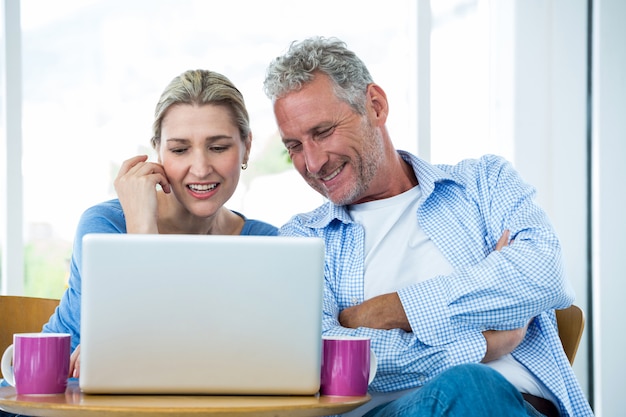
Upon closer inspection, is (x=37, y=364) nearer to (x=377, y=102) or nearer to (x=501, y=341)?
(x=501, y=341)

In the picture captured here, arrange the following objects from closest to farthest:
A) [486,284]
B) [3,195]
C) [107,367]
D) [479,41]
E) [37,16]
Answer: [107,367], [486,284], [3,195], [37,16], [479,41]

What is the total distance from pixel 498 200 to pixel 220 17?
187 cm

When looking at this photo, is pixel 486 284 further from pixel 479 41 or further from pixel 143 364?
pixel 479 41

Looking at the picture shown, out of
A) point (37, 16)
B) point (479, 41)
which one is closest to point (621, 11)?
point (479, 41)

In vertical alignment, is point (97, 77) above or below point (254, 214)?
above

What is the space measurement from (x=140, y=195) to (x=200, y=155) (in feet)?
0.62

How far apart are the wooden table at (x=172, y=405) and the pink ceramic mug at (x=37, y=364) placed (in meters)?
0.02

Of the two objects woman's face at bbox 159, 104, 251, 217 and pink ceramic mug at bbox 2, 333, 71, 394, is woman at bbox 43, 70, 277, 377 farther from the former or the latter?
pink ceramic mug at bbox 2, 333, 71, 394

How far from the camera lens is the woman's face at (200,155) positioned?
211 centimetres

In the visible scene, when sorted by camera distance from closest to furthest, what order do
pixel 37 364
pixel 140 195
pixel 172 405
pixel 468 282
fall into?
pixel 172 405
pixel 37 364
pixel 468 282
pixel 140 195

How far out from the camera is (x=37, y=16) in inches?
129

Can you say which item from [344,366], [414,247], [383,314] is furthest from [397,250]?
[344,366]

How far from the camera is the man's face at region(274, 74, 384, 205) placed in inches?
81.9

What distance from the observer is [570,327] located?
203 cm
